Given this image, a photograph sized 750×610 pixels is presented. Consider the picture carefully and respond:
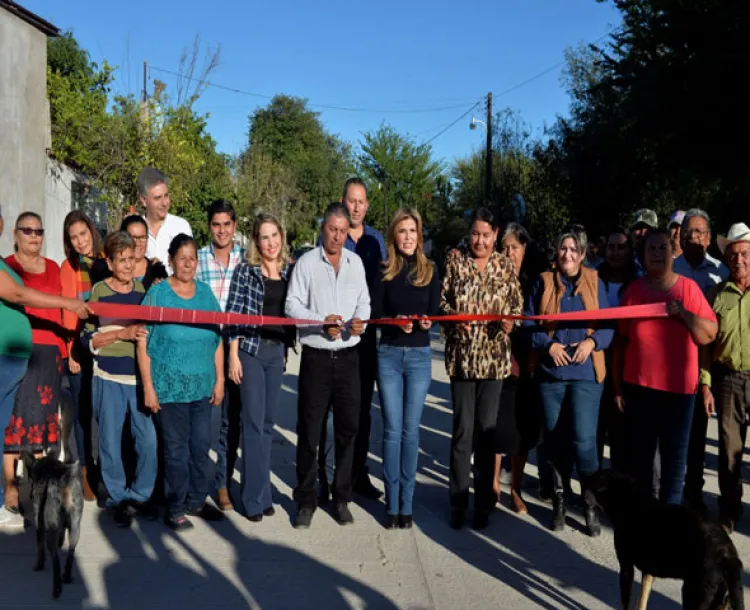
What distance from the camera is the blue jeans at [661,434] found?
510cm

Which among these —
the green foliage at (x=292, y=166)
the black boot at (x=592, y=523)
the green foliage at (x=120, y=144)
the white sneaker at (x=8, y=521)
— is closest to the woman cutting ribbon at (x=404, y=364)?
the black boot at (x=592, y=523)

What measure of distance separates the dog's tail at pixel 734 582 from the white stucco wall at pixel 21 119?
61.2 feet

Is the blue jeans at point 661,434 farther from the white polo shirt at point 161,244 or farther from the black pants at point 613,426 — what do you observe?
the white polo shirt at point 161,244

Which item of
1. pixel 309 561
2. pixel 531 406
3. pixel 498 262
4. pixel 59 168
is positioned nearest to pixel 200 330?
pixel 309 561

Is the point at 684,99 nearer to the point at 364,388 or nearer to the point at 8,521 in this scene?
the point at 364,388

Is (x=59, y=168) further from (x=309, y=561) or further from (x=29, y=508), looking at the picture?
(x=309, y=561)

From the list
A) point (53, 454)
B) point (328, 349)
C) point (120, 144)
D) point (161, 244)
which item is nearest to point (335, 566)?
point (328, 349)

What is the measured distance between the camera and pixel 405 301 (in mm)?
5812

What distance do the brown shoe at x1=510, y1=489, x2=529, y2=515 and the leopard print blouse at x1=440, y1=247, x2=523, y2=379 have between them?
3.57ft

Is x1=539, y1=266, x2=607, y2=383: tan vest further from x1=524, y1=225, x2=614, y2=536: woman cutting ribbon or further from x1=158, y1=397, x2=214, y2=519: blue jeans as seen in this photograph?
x1=158, y1=397, x2=214, y2=519: blue jeans

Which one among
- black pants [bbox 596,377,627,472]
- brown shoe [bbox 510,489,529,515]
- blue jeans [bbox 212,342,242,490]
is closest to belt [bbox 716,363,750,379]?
black pants [bbox 596,377,627,472]

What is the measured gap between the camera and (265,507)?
5.89m

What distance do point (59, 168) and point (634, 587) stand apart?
23410mm

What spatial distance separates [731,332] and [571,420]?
4.55ft
